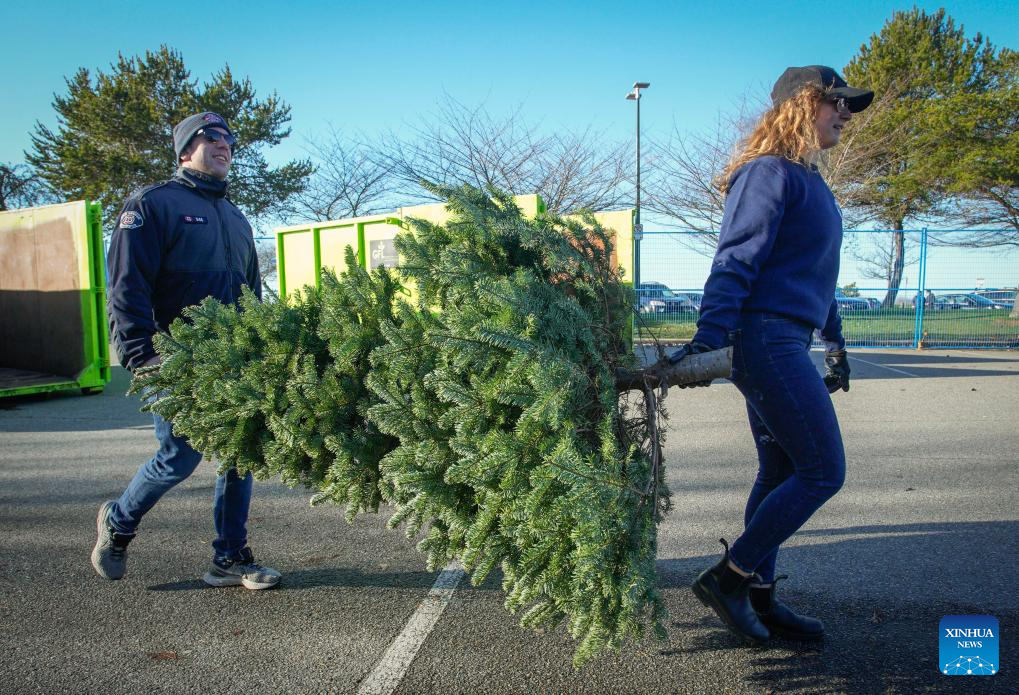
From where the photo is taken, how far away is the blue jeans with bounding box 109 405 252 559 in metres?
3.06

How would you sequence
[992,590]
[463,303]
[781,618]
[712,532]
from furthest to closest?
1. [712,532]
2. [992,590]
3. [781,618]
4. [463,303]

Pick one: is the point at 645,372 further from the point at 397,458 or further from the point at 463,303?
the point at 397,458

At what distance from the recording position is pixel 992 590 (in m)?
3.16

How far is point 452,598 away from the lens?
3.21 metres

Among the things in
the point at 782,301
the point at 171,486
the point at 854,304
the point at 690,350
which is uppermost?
the point at 782,301

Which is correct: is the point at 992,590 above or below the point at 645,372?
below

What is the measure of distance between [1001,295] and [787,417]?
15565 mm

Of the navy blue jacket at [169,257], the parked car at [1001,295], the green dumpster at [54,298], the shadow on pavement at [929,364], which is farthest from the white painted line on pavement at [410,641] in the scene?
the parked car at [1001,295]

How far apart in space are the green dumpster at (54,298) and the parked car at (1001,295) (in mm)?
16025

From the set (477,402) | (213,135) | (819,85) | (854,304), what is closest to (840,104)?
(819,85)

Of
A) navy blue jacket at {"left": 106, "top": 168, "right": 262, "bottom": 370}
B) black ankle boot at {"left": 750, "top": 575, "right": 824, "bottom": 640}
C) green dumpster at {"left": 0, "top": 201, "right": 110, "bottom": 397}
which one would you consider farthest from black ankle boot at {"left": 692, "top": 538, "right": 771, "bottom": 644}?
green dumpster at {"left": 0, "top": 201, "right": 110, "bottom": 397}

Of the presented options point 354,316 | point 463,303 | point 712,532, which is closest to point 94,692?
point 354,316

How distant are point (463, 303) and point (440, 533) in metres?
0.74

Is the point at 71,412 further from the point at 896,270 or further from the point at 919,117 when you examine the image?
the point at 919,117
